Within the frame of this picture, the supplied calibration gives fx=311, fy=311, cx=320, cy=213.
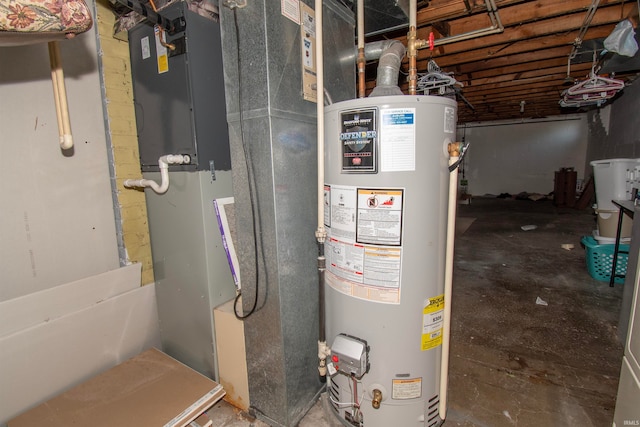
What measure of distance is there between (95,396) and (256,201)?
1.17 metres

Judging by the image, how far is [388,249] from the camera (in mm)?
1200

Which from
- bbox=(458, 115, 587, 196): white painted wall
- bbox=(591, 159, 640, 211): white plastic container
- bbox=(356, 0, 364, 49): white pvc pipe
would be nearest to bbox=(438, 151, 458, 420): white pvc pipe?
bbox=(356, 0, 364, 49): white pvc pipe

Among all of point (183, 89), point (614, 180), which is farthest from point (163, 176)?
point (614, 180)

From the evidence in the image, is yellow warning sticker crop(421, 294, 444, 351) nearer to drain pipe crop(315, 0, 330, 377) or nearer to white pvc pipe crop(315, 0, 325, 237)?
drain pipe crop(315, 0, 330, 377)

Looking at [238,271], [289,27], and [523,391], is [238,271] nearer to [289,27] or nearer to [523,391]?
[289,27]

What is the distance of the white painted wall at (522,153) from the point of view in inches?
334

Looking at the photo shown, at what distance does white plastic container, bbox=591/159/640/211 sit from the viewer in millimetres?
2886

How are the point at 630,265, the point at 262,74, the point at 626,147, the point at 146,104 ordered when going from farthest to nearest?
the point at 626,147 → the point at 630,265 → the point at 146,104 → the point at 262,74

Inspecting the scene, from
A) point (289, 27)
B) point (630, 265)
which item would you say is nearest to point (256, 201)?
point (289, 27)

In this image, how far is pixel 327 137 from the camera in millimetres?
1313

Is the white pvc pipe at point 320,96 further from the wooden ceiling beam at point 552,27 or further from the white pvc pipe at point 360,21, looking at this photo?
the wooden ceiling beam at point 552,27

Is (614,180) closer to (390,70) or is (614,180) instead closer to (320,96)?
(390,70)

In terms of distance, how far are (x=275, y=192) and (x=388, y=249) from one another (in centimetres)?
52

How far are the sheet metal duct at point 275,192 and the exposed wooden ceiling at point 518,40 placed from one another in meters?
1.44
